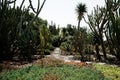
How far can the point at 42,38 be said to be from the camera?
90.7 feet

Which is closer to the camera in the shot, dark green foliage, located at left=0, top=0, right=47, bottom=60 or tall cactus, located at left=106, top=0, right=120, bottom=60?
dark green foliage, located at left=0, top=0, right=47, bottom=60

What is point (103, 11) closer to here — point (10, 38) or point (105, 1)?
point (105, 1)

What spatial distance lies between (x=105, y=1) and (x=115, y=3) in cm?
97

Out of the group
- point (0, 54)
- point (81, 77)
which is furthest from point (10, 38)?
point (81, 77)

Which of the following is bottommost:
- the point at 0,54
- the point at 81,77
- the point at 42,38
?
the point at 81,77

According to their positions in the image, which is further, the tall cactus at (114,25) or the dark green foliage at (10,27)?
the tall cactus at (114,25)

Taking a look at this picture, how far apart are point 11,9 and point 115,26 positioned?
9.54 metres

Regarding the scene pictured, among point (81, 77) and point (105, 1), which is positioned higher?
point (105, 1)

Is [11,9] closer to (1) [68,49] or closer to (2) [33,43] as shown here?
(2) [33,43]

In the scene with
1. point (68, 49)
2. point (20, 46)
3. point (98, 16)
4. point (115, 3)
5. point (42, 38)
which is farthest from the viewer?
point (68, 49)

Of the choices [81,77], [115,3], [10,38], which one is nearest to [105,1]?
[115,3]

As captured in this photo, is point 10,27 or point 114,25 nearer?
point 10,27

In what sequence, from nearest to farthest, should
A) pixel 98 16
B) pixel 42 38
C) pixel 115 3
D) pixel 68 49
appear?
1. pixel 115 3
2. pixel 98 16
3. pixel 42 38
4. pixel 68 49

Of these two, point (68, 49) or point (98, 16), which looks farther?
point (68, 49)
